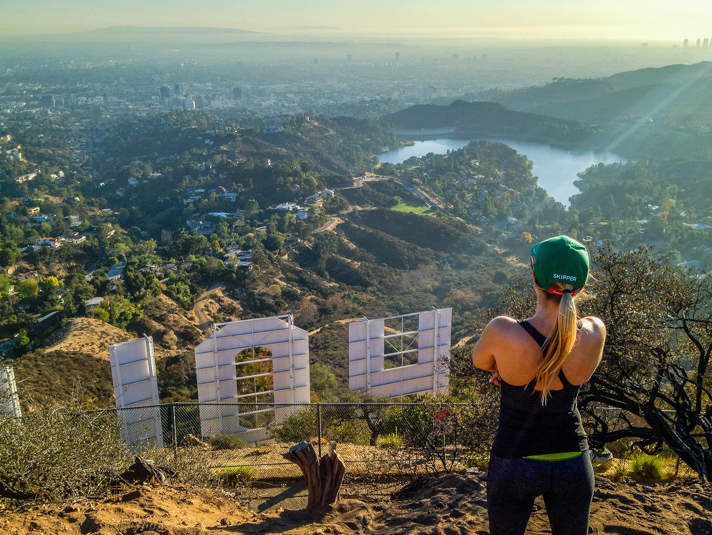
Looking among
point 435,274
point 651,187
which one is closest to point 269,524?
point 435,274

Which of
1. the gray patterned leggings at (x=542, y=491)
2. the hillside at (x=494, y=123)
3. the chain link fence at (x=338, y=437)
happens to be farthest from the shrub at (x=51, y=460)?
the hillside at (x=494, y=123)

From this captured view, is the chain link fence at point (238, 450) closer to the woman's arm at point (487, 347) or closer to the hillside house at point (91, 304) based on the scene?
the woman's arm at point (487, 347)

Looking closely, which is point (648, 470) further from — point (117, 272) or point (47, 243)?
point (47, 243)

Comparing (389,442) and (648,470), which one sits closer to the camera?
(648,470)

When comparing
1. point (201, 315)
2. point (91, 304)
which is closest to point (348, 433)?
point (201, 315)

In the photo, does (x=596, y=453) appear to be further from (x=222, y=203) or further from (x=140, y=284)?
(x=222, y=203)
